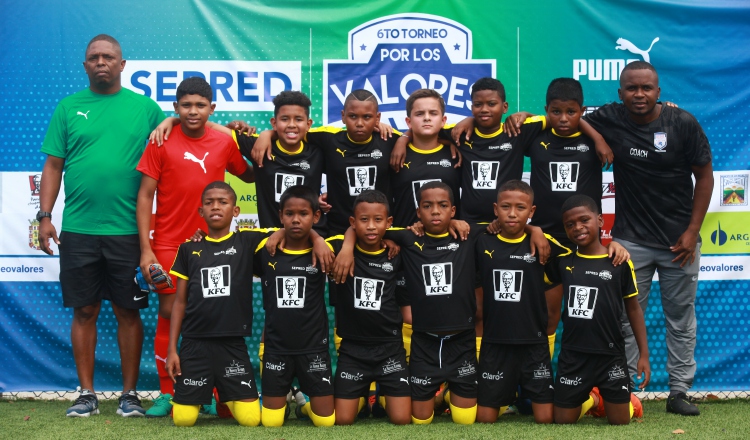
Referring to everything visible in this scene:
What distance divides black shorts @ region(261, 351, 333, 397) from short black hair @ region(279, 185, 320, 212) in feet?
3.14

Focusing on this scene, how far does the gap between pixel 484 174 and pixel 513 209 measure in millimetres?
492

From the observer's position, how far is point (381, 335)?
16.5 feet

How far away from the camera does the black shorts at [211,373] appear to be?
490 cm

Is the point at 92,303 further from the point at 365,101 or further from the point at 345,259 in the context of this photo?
the point at 365,101

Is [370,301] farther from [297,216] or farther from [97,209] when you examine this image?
[97,209]

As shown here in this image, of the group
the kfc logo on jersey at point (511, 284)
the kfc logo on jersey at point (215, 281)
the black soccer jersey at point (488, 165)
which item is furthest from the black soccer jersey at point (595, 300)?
the kfc logo on jersey at point (215, 281)

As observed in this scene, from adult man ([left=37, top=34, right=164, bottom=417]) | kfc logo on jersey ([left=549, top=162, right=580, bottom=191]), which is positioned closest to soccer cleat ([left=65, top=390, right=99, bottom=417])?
adult man ([left=37, top=34, right=164, bottom=417])

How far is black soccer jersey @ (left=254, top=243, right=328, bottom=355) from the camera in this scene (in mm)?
4977

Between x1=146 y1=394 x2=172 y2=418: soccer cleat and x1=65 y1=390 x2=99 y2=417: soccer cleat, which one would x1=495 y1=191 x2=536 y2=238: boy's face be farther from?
x1=65 y1=390 x2=99 y2=417: soccer cleat

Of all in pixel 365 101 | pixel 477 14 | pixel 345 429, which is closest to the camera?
pixel 345 429

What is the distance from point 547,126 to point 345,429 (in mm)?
2507

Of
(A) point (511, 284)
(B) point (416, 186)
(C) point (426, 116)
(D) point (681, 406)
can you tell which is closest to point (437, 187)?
(B) point (416, 186)

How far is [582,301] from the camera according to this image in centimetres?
492

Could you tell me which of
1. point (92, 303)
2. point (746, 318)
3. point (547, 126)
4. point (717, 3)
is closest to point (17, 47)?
point (92, 303)
